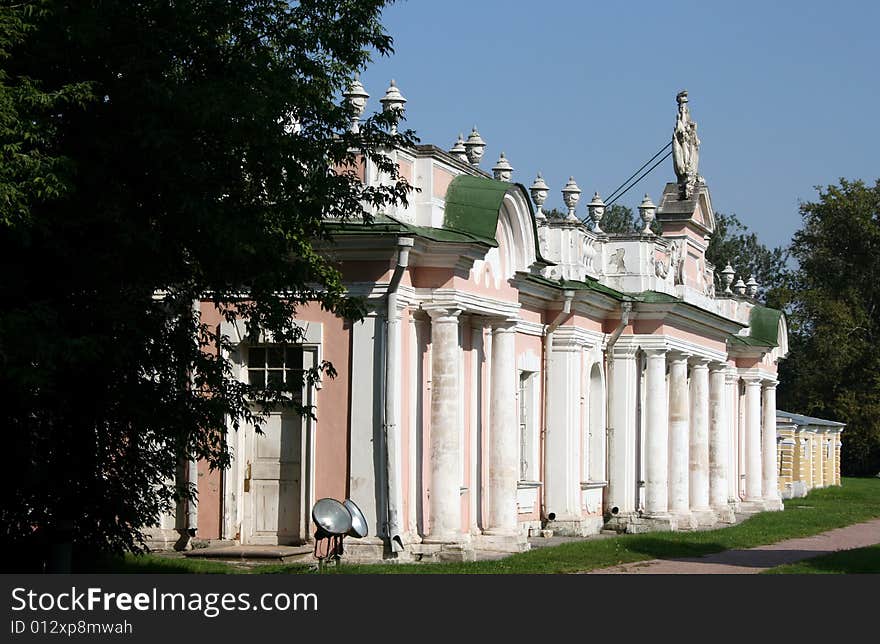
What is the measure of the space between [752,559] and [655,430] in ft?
23.8

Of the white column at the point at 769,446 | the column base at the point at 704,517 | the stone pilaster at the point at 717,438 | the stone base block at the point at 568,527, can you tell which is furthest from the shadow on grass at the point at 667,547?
the white column at the point at 769,446

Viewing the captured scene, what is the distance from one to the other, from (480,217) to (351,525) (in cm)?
429

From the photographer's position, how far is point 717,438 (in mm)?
32875

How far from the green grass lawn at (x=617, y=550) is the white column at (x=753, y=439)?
99cm

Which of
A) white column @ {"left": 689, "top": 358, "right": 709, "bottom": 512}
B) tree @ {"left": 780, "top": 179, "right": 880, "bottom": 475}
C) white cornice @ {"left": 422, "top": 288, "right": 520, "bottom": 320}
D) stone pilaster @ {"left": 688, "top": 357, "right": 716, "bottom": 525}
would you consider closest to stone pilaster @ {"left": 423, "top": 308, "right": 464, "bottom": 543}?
white cornice @ {"left": 422, "top": 288, "right": 520, "bottom": 320}

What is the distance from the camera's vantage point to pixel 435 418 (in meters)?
18.5

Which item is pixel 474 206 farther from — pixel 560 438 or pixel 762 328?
pixel 762 328

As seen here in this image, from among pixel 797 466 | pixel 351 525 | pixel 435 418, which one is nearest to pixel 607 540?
pixel 435 418

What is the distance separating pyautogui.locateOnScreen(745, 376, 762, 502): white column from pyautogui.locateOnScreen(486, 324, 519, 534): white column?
1776cm

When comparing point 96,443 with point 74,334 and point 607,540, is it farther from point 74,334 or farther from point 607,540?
point 607,540

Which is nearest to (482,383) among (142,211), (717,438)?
(142,211)

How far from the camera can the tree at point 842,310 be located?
62188 mm

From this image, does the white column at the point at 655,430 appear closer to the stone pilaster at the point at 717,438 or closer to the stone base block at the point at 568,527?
the stone base block at the point at 568,527

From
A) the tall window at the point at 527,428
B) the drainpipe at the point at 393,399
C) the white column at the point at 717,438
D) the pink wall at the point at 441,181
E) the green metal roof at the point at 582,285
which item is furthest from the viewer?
the white column at the point at 717,438
